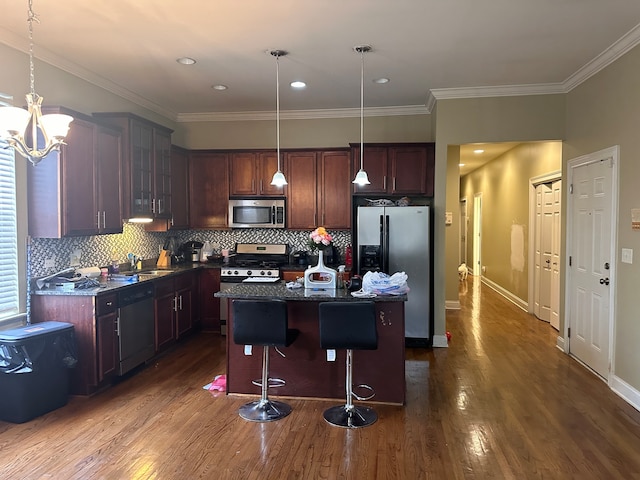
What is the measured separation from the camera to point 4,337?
3098mm

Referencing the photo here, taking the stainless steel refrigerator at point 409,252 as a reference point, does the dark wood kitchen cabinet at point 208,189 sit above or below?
above

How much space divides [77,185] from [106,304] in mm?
1050

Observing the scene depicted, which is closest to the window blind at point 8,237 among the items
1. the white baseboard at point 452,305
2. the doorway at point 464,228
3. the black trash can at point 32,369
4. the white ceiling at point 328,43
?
the black trash can at point 32,369

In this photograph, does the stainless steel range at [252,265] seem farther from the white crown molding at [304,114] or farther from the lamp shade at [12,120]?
the lamp shade at [12,120]

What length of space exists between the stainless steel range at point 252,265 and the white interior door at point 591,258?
126 inches

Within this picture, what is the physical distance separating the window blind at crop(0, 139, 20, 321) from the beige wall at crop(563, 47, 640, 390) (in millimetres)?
4991

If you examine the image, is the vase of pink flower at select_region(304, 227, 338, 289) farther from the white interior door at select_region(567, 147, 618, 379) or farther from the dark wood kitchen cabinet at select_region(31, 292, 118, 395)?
the white interior door at select_region(567, 147, 618, 379)

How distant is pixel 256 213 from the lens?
577 cm

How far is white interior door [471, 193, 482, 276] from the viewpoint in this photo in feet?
34.6

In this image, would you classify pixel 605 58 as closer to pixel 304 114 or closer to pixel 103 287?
pixel 304 114

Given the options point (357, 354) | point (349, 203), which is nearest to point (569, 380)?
point (357, 354)

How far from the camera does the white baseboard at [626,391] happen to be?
11.3 feet

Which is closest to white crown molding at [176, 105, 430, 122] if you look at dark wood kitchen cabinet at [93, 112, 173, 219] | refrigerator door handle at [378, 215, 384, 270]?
dark wood kitchen cabinet at [93, 112, 173, 219]

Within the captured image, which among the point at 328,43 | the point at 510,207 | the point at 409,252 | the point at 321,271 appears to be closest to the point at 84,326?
the point at 321,271
